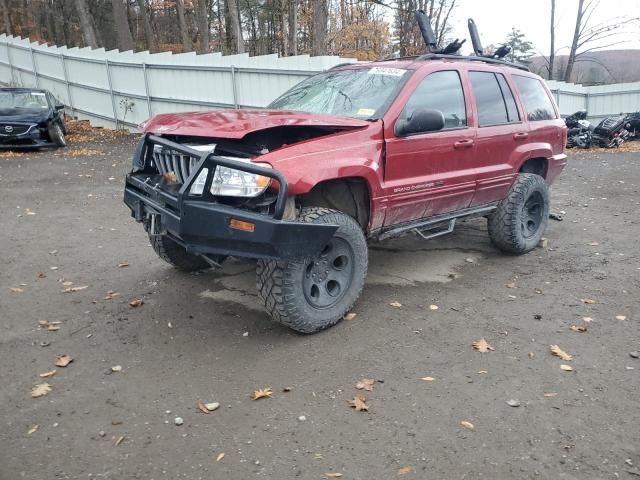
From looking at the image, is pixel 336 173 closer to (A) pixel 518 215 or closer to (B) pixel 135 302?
(B) pixel 135 302

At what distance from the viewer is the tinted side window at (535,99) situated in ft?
19.5

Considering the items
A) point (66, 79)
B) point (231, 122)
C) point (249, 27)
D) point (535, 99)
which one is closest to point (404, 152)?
point (231, 122)

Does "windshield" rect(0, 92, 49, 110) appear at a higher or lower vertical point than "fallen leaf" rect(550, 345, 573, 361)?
higher

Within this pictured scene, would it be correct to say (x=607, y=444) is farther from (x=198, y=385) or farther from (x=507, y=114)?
(x=507, y=114)

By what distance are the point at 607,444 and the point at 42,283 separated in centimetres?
477

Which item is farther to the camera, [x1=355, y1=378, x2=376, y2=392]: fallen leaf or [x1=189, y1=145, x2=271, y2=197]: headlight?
[x1=189, y1=145, x2=271, y2=197]: headlight

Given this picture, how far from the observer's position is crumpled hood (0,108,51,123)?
42.3 feet

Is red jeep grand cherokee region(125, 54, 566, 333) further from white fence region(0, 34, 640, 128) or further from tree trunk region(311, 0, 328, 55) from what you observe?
tree trunk region(311, 0, 328, 55)

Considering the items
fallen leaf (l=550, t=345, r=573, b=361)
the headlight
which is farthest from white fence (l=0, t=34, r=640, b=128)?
fallen leaf (l=550, t=345, r=573, b=361)

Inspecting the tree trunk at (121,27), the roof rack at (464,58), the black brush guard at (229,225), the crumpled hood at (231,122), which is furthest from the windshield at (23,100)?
the black brush guard at (229,225)

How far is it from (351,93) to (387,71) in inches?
15.3

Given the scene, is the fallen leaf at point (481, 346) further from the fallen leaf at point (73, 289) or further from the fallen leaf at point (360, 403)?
the fallen leaf at point (73, 289)

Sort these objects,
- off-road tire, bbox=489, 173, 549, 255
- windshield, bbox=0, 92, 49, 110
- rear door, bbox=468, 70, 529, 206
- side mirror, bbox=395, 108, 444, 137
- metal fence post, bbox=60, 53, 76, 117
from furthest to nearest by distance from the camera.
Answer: metal fence post, bbox=60, 53, 76, 117, windshield, bbox=0, 92, 49, 110, off-road tire, bbox=489, 173, 549, 255, rear door, bbox=468, 70, 529, 206, side mirror, bbox=395, 108, 444, 137

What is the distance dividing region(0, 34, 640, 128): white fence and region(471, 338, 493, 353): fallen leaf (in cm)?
922
